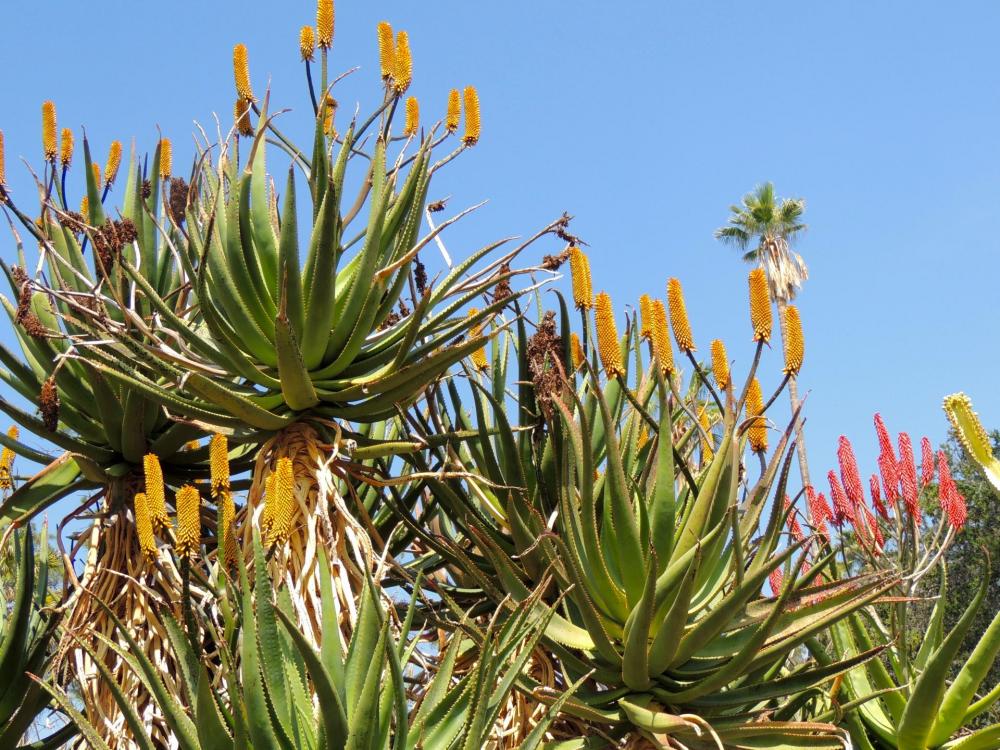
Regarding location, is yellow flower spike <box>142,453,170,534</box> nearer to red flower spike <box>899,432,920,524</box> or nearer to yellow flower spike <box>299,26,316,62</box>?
yellow flower spike <box>299,26,316,62</box>

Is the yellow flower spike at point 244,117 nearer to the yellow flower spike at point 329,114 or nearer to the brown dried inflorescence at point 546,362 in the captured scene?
the yellow flower spike at point 329,114

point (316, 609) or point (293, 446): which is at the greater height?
point (293, 446)

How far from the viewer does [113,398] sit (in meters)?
5.95

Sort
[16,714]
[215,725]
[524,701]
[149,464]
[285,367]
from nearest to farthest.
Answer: [215,725], [149,464], [285,367], [524,701], [16,714]

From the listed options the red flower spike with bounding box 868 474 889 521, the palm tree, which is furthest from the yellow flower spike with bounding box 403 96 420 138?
the palm tree

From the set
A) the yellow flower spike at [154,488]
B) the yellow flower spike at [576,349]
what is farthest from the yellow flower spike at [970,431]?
the yellow flower spike at [576,349]

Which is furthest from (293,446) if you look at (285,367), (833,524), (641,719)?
(833,524)

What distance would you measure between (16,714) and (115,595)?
0.76 m

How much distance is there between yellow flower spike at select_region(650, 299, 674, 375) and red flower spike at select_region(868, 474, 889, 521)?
4.71 ft

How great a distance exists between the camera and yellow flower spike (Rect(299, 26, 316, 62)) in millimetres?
5590

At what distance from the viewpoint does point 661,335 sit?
5.28 metres

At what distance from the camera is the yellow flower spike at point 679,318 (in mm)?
5312

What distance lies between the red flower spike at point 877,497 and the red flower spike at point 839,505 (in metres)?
0.15

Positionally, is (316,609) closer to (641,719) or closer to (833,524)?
(641,719)
